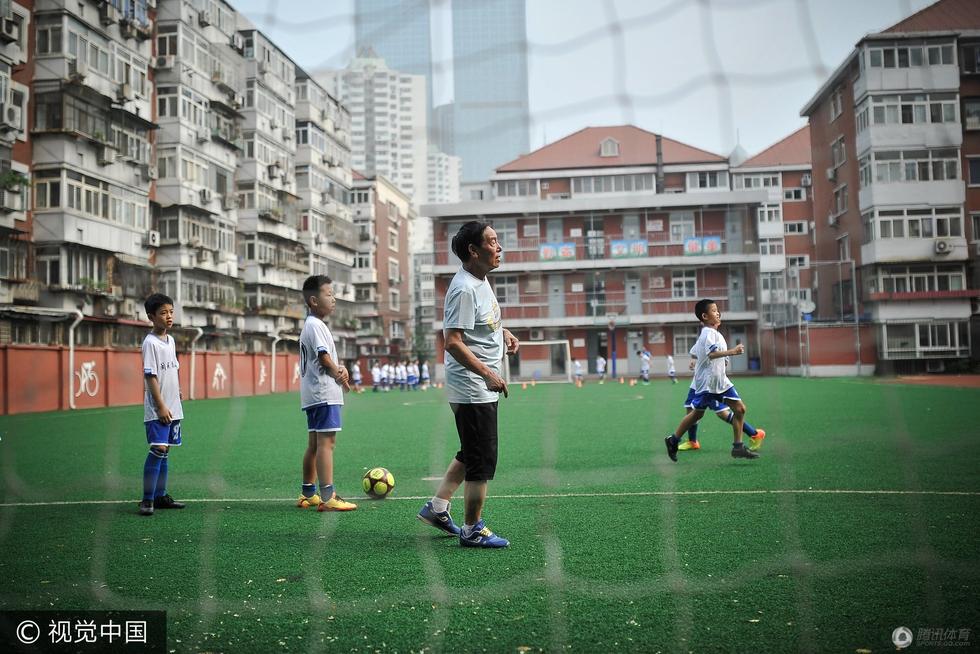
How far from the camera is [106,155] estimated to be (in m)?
28.4

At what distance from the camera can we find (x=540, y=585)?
12.2 feet

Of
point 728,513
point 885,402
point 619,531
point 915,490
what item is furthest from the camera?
point 885,402

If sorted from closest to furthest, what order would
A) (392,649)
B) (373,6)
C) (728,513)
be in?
(392,649), (728,513), (373,6)

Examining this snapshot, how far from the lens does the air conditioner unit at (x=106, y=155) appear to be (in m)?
28.1

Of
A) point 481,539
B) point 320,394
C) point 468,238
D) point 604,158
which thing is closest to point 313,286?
point 320,394

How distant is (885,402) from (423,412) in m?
9.50

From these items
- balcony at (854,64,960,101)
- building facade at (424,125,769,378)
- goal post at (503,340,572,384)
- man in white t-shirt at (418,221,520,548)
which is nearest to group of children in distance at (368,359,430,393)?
building facade at (424,125,769,378)

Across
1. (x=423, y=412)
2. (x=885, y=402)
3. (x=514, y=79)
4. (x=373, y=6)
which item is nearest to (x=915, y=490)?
(x=514, y=79)

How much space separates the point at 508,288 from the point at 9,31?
1050 inches

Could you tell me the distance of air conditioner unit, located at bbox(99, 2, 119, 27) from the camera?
28041 millimetres

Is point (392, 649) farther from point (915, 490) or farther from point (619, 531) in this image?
point (915, 490)

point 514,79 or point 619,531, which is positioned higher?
point 514,79

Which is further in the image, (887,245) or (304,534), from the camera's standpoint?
(887,245)

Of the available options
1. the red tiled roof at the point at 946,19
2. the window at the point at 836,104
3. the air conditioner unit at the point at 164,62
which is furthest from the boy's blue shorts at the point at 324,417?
the window at the point at 836,104
